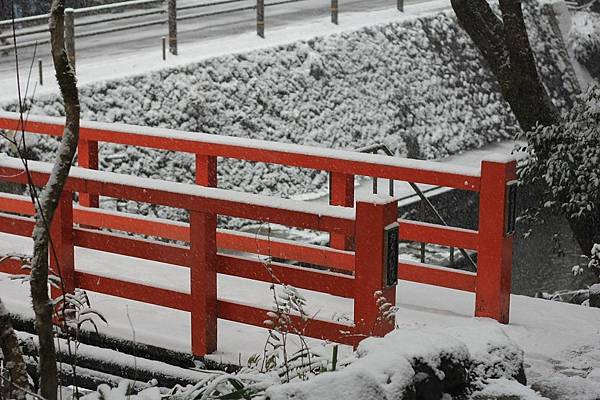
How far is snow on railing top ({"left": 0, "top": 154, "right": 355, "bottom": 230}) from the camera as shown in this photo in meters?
5.39

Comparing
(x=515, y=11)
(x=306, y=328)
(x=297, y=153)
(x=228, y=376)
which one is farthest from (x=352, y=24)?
(x=228, y=376)

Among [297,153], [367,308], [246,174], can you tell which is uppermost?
[297,153]

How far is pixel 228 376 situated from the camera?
4.17m

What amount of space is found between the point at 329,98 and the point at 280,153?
45.6 feet

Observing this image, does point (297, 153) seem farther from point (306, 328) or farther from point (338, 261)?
point (306, 328)

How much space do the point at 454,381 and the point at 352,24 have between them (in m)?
19.0

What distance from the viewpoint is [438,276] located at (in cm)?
650

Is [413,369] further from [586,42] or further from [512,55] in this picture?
[586,42]

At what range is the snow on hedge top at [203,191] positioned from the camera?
539cm

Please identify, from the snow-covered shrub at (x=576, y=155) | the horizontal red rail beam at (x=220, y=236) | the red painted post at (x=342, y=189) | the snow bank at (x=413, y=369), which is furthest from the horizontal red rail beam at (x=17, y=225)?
the snow-covered shrub at (x=576, y=155)

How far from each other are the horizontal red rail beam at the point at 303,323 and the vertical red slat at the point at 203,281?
0.07m

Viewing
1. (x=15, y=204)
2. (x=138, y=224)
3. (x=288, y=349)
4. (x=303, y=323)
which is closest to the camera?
(x=303, y=323)

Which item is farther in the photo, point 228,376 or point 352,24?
point 352,24

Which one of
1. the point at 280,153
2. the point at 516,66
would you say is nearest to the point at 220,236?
the point at 280,153
